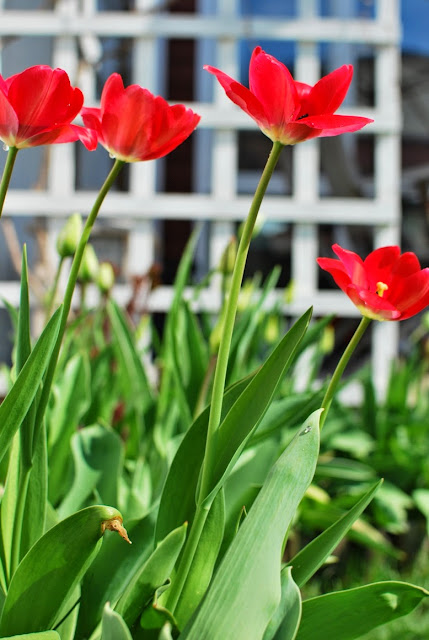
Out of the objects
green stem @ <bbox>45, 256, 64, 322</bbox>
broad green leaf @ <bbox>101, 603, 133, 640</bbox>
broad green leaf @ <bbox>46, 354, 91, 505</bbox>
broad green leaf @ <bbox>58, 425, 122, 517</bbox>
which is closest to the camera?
broad green leaf @ <bbox>101, 603, 133, 640</bbox>

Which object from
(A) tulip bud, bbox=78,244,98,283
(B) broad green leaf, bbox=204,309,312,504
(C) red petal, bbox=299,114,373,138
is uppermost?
(C) red petal, bbox=299,114,373,138

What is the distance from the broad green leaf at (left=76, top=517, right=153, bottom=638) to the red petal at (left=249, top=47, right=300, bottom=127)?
37cm

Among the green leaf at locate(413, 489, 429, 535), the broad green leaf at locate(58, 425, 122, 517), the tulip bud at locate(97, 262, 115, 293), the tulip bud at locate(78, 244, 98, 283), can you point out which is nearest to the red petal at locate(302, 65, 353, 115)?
the broad green leaf at locate(58, 425, 122, 517)

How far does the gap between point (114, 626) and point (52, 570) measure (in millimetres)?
89

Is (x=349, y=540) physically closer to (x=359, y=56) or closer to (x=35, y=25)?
(x=35, y=25)

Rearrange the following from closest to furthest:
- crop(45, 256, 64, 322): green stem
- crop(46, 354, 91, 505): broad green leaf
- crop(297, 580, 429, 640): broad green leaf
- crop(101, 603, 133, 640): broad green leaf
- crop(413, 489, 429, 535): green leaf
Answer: crop(101, 603, 133, 640): broad green leaf
crop(297, 580, 429, 640): broad green leaf
crop(45, 256, 64, 322): green stem
crop(46, 354, 91, 505): broad green leaf
crop(413, 489, 429, 535): green leaf

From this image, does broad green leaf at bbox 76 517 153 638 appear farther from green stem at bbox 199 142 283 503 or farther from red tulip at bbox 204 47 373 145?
red tulip at bbox 204 47 373 145

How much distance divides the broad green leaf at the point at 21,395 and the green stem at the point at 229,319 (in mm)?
113

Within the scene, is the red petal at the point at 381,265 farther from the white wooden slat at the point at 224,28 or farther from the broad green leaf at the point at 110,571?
the white wooden slat at the point at 224,28

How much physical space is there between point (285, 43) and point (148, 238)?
1818 millimetres

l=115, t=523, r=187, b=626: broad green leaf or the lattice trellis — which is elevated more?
Result: the lattice trellis

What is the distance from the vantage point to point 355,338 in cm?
45

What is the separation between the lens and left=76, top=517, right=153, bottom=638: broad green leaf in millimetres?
569

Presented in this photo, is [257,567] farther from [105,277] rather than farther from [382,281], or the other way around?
[105,277]
